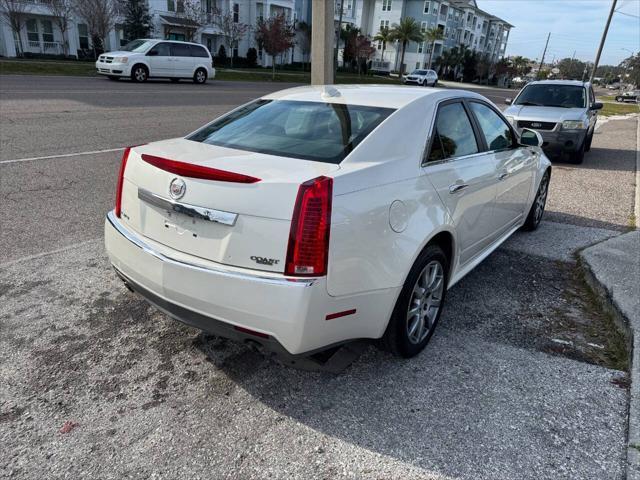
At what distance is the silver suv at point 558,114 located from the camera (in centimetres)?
1023

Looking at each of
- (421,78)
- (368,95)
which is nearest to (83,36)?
(421,78)

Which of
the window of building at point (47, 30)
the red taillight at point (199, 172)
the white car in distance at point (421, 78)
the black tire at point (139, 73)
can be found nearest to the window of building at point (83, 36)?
the window of building at point (47, 30)

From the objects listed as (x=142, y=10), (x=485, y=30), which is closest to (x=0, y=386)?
(x=142, y=10)

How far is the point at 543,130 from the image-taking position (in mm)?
10359

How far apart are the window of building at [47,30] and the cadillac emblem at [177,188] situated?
46315 mm

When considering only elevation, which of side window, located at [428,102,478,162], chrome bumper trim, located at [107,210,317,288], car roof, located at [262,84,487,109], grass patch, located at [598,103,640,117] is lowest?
grass patch, located at [598,103,640,117]

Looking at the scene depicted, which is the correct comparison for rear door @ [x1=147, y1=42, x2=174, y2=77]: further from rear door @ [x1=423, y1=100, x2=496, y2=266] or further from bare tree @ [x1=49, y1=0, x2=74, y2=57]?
rear door @ [x1=423, y1=100, x2=496, y2=266]

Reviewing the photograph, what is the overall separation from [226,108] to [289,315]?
1386 centimetres

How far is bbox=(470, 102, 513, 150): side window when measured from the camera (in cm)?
416

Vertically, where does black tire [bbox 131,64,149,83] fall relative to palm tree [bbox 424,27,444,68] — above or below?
below

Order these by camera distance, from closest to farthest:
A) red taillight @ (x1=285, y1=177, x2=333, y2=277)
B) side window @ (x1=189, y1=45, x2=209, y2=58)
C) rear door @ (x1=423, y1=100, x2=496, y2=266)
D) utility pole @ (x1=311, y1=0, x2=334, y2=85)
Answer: red taillight @ (x1=285, y1=177, x2=333, y2=277)
rear door @ (x1=423, y1=100, x2=496, y2=266)
utility pole @ (x1=311, y1=0, x2=334, y2=85)
side window @ (x1=189, y1=45, x2=209, y2=58)

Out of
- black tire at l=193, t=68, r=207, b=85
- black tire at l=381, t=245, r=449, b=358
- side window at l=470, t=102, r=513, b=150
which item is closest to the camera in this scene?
black tire at l=381, t=245, r=449, b=358

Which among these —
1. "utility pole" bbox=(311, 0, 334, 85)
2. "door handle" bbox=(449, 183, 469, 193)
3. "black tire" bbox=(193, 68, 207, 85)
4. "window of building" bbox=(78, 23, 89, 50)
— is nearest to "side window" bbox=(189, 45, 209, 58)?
"black tire" bbox=(193, 68, 207, 85)

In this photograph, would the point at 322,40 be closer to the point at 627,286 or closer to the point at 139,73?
the point at 627,286
